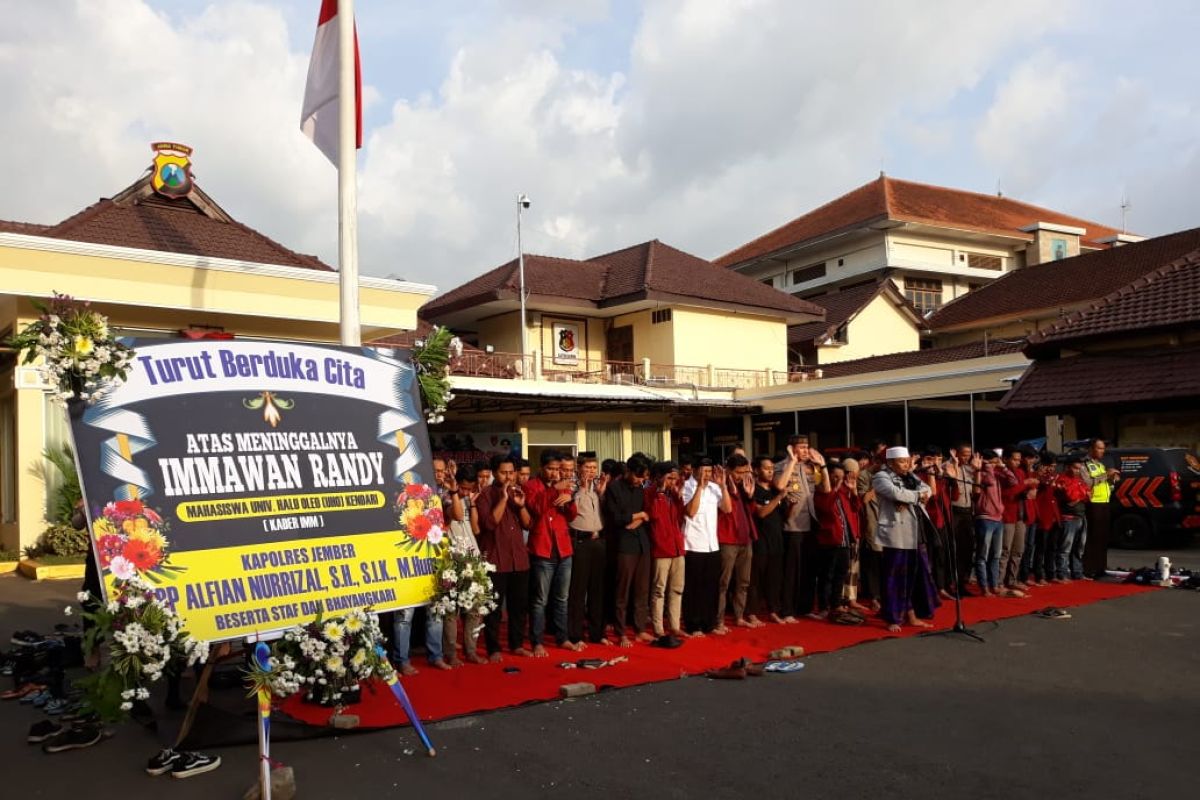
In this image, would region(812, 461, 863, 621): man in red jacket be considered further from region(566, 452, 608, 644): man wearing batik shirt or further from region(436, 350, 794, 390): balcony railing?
region(436, 350, 794, 390): balcony railing

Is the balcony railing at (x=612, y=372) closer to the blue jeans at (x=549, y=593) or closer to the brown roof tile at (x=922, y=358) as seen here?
the brown roof tile at (x=922, y=358)

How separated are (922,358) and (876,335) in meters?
8.91

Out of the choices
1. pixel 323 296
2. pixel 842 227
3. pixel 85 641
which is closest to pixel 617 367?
pixel 323 296

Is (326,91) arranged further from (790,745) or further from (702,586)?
(790,745)

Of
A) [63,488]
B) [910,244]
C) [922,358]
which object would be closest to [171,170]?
[63,488]

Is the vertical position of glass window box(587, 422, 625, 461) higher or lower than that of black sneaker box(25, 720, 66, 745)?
higher

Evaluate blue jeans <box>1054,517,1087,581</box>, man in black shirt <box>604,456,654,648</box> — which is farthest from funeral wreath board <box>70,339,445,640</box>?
blue jeans <box>1054,517,1087,581</box>

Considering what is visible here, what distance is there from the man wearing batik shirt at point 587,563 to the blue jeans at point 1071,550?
6.43 m

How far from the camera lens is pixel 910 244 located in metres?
40.2

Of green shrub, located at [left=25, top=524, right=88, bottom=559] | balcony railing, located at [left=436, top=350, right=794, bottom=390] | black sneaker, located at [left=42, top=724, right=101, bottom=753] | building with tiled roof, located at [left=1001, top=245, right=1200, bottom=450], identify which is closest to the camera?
black sneaker, located at [left=42, top=724, right=101, bottom=753]

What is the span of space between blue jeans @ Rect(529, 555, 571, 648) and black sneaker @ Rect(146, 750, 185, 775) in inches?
125

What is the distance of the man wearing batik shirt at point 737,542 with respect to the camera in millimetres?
8516

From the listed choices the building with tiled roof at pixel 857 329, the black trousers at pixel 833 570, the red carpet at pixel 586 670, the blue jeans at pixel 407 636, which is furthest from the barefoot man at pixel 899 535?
the building with tiled roof at pixel 857 329

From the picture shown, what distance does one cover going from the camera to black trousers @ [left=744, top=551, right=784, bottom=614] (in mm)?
8875
